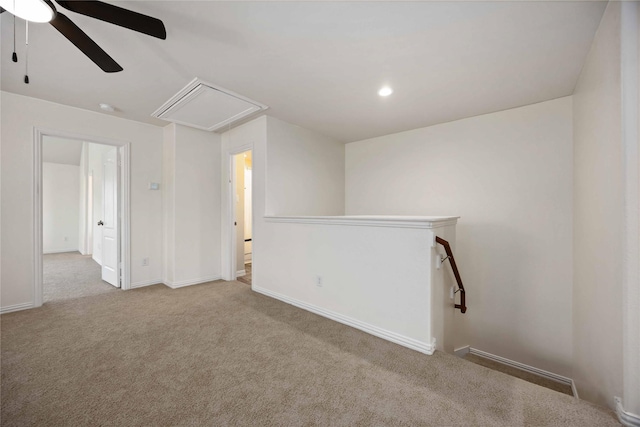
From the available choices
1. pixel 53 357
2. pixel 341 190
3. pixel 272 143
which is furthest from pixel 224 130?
pixel 53 357

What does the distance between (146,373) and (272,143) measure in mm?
2683

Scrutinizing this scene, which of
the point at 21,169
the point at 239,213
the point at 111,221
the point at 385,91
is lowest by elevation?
the point at 111,221

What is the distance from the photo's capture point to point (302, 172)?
12.4ft

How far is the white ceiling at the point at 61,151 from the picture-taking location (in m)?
5.93

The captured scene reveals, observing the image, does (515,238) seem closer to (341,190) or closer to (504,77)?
(504,77)

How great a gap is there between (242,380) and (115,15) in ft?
7.34

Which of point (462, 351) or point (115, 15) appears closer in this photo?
point (115, 15)

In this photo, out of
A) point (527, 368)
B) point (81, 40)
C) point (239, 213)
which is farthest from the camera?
point (239, 213)

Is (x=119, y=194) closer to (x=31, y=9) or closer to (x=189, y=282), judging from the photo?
(x=189, y=282)

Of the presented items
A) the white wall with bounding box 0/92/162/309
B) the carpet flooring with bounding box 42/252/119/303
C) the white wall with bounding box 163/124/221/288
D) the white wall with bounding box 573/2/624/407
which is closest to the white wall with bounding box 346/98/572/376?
the white wall with bounding box 573/2/624/407

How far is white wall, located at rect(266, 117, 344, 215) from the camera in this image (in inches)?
134

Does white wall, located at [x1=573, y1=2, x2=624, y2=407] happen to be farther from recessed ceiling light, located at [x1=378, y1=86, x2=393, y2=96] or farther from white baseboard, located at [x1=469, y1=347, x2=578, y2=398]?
recessed ceiling light, located at [x1=378, y1=86, x2=393, y2=96]

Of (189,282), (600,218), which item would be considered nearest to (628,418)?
(600,218)

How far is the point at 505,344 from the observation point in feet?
9.87
